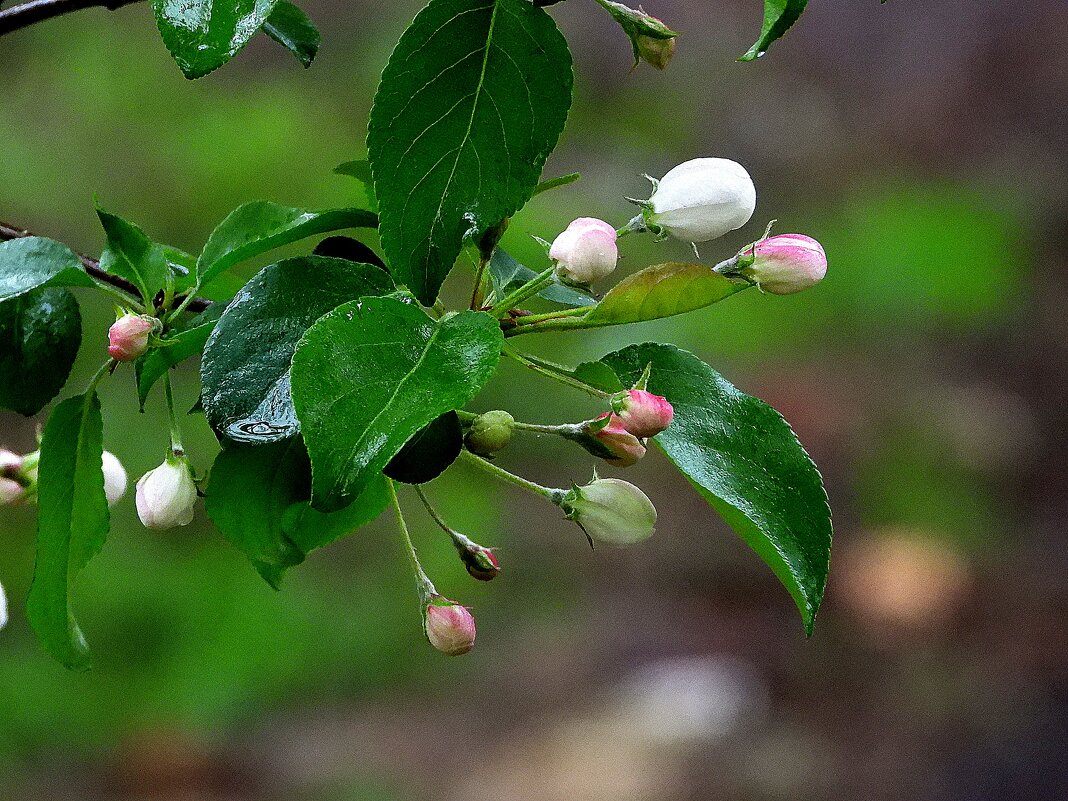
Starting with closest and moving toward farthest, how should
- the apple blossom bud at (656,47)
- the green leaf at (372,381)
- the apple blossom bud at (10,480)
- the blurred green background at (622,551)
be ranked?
the green leaf at (372,381)
the apple blossom bud at (656,47)
the apple blossom bud at (10,480)
the blurred green background at (622,551)

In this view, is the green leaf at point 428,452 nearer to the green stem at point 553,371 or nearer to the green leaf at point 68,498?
the green stem at point 553,371

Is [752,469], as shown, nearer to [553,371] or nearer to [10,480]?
[553,371]

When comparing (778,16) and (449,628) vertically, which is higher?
(778,16)

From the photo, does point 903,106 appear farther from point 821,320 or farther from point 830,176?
point 821,320

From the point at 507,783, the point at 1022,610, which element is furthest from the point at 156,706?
the point at 1022,610

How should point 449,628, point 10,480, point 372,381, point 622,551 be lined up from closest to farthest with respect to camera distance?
1. point 372,381
2. point 449,628
3. point 10,480
4. point 622,551

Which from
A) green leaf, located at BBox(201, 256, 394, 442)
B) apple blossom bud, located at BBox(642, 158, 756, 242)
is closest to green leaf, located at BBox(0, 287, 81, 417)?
green leaf, located at BBox(201, 256, 394, 442)

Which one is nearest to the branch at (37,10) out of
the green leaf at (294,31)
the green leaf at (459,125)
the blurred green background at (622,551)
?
the green leaf at (294,31)

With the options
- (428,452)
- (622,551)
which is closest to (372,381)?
(428,452)
